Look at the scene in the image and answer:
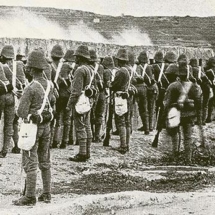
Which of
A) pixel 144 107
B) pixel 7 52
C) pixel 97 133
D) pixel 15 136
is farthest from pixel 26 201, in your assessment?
pixel 144 107

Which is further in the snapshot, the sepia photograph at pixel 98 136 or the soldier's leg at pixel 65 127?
the soldier's leg at pixel 65 127

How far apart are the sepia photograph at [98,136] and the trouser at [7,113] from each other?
0.8 inches

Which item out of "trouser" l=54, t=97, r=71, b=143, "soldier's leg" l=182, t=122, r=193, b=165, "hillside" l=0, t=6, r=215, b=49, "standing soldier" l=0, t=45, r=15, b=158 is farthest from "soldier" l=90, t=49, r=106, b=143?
"hillside" l=0, t=6, r=215, b=49

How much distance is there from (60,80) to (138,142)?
295 cm

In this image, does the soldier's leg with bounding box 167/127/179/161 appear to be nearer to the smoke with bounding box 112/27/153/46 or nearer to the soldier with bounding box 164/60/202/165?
the soldier with bounding box 164/60/202/165

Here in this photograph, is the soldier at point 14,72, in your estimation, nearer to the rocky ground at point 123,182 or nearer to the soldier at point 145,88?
the rocky ground at point 123,182

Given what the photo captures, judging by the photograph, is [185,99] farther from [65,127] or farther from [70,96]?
[65,127]

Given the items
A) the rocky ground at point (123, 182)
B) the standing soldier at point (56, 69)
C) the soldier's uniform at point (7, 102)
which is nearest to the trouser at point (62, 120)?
the standing soldier at point (56, 69)

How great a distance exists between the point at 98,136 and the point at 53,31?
15104 mm

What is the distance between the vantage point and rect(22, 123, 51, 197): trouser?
353 inches

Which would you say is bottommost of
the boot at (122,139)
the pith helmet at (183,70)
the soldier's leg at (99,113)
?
the boot at (122,139)

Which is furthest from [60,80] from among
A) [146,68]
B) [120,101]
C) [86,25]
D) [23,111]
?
[86,25]

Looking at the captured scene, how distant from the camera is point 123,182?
11547 mm

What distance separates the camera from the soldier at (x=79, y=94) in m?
12.3
